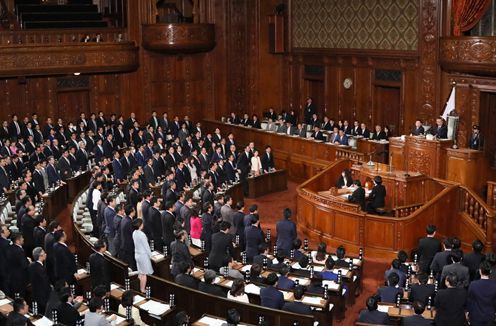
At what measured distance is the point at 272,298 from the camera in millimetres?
9039

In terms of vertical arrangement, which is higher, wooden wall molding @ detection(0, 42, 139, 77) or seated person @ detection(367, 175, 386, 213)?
wooden wall molding @ detection(0, 42, 139, 77)

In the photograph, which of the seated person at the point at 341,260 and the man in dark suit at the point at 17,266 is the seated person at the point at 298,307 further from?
the man in dark suit at the point at 17,266

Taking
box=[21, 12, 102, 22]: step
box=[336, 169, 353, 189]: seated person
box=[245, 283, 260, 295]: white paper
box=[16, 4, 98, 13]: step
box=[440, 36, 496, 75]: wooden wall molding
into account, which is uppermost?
box=[16, 4, 98, 13]: step

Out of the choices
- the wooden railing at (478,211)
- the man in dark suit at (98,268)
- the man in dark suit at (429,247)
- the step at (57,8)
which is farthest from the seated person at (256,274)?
the step at (57,8)

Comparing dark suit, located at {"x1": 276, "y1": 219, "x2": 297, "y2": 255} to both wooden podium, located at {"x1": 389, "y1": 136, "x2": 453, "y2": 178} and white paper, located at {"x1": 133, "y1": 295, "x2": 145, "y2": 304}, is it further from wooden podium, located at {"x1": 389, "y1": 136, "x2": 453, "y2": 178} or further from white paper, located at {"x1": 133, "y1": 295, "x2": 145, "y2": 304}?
wooden podium, located at {"x1": 389, "y1": 136, "x2": 453, "y2": 178}

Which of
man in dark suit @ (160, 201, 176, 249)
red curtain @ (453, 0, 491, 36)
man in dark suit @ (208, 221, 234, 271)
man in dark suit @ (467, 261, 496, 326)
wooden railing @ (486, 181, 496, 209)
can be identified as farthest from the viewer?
red curtain @ (453, 0, 491, 36)

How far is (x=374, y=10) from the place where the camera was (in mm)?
21344

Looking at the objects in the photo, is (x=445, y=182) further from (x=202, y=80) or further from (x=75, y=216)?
(x=202, y=80)

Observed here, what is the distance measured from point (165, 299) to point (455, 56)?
1086 cm

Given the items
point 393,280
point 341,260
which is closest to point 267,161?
point 341,260

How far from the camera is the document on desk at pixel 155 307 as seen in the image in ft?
30.4

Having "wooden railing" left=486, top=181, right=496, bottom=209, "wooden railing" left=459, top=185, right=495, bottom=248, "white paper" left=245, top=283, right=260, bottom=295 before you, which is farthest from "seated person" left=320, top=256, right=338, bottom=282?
"wooden railing" left=486, top=181, right=496, bottom=209

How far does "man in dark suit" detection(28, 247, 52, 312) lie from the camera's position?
9680 millimetres

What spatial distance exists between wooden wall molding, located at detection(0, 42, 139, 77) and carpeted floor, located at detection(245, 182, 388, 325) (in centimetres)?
749
